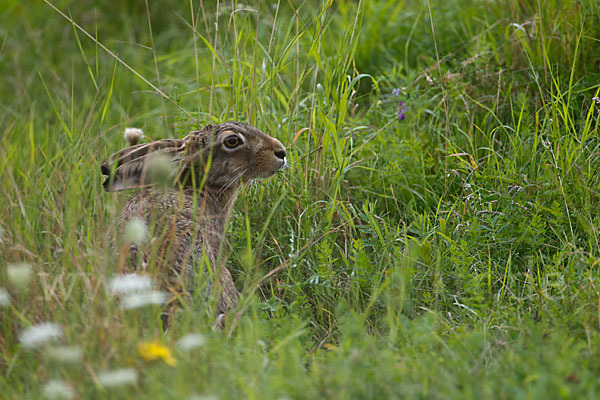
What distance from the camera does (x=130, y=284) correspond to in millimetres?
2838

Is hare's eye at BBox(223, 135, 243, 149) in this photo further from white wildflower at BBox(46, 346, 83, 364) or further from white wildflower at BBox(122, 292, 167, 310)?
white wildflower at BBox(46, 346, 83, 364)

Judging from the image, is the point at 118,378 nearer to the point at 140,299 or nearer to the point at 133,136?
the point at 140,299

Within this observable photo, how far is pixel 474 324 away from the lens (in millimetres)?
3254

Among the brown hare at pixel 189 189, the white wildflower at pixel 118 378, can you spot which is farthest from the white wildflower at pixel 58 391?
the brown hare at pixel 189 189

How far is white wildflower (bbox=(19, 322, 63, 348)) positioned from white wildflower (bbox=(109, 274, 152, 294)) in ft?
0.91

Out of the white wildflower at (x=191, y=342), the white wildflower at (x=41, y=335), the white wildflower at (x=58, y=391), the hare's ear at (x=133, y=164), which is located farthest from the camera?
the hare's ear at (x=133, y=164)

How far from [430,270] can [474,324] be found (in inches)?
24.1

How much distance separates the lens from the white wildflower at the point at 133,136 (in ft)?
14.8

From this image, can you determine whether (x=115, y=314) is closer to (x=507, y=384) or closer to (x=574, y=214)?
(x=507, y=384)

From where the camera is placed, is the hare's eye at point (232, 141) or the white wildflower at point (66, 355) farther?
the hare's eye at point (232, 141)

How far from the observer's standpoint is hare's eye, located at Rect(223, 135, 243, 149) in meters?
4.23

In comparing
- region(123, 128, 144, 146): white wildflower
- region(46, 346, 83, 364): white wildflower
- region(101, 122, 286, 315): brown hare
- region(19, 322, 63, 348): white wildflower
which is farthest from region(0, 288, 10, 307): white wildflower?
region(123, 128, 144, 146): white wildflower

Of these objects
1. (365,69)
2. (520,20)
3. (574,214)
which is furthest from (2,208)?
(520,20)

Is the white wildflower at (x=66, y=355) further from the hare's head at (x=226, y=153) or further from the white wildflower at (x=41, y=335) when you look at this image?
the hare's head at (x=226, y=153)
